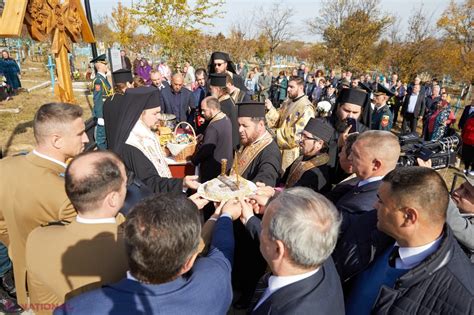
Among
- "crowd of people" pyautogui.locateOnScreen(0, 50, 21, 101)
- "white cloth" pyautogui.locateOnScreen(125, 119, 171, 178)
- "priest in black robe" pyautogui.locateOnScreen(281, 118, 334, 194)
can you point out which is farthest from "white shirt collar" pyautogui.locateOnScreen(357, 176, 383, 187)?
"crowd of people" pyautogui.locateOnScreen(0, 50, 21, 101)

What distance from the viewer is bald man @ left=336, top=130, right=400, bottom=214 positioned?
8.05 ft

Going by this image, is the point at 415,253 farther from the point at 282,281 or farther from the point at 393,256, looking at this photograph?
the point at 282,281

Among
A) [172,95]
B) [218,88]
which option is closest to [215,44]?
[172,95]

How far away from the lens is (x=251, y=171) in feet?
A: 12.5

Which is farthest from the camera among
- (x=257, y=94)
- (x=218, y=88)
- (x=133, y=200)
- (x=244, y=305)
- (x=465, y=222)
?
(x=257, y=94)

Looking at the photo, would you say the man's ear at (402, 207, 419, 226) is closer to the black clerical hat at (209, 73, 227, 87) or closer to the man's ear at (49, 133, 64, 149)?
the man's ear at (49, 133, 64, 149)

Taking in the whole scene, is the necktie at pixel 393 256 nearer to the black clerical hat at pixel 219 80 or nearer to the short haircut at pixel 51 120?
the short haircut at pixel 51 120

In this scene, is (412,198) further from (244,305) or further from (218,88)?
(218,88)

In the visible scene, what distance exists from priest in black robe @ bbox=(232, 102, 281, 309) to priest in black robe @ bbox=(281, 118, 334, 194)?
312 millimetres

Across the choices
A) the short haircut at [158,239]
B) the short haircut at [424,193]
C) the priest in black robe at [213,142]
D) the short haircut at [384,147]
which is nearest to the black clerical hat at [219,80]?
the priest in black robe at [213,142]

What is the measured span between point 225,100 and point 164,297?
5273 mm

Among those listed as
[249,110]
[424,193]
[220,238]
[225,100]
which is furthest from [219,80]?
[424,193]

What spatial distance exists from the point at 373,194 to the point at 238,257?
6.34ft

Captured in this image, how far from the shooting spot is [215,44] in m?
22.1
